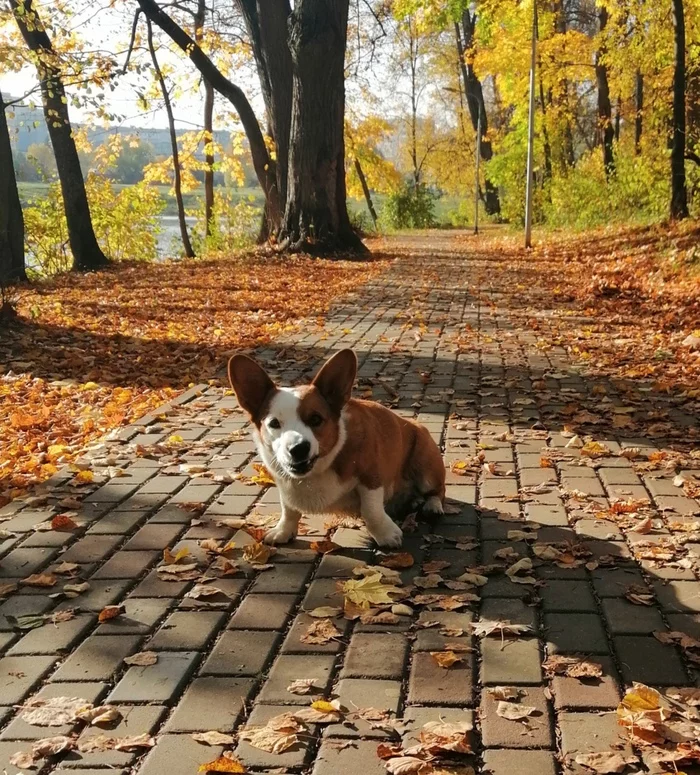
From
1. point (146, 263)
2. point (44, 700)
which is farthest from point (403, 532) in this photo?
point (146, 263)

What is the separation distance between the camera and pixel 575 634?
10.5 ft

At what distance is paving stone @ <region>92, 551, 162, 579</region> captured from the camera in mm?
3896

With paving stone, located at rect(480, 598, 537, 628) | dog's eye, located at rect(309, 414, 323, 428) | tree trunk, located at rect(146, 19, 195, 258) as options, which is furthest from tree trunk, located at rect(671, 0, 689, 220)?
paving stone, located at rect(480, 598, 537, 628)

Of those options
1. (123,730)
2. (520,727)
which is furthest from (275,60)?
(520,727)

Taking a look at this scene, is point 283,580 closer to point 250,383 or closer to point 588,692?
point 250,383

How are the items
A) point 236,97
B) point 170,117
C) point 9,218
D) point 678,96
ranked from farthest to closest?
point 170,117
point 236,97
point 678,96
point 9,218

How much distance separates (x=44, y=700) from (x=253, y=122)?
67.0ft

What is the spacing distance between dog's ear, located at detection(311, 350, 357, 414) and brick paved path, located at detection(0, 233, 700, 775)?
81 centimetres

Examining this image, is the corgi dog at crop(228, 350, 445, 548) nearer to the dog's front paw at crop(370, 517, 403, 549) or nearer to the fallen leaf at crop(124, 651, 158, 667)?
the dog's front paw at crop(370, 517, 403, 549)

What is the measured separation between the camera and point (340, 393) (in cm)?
385

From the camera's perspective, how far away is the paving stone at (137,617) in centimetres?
337

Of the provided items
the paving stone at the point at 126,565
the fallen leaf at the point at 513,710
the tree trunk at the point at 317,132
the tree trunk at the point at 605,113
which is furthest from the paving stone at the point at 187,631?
the tree trunk at the point at 605,113

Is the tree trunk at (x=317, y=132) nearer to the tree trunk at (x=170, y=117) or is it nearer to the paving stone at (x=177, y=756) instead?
the tree trunk at (x=170, y=117)

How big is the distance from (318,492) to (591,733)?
1683 mm
